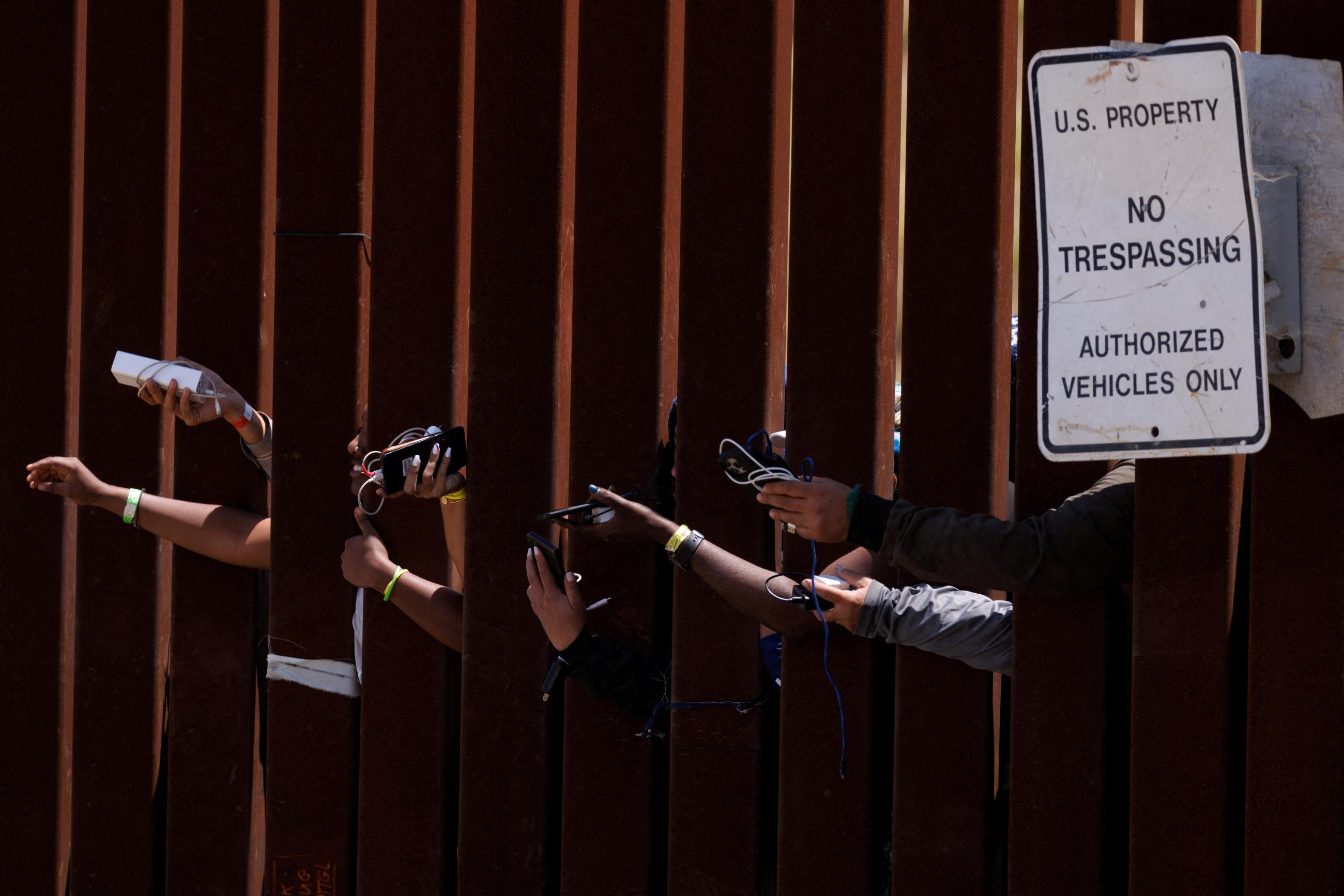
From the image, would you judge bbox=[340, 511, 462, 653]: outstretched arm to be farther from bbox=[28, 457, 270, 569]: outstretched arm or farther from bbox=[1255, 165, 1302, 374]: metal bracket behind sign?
bbox=[1255, 165, 1302, 374]: metal bracket behind sign

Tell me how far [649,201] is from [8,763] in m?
2.65

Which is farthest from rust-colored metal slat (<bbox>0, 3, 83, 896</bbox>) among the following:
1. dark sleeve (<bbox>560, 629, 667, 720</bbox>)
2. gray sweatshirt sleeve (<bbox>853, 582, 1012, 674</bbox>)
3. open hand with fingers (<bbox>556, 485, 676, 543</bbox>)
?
gray sweatshirt sleeve (<bbox>853, 582, 1012, 674</bbox>)

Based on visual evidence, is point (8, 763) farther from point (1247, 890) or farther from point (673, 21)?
point (1247, 890)

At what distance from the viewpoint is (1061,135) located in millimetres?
2393

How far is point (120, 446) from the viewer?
4.00 metres

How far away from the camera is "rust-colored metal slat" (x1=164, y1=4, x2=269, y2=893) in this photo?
3879 mm

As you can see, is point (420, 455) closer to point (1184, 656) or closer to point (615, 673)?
point (615, 673)

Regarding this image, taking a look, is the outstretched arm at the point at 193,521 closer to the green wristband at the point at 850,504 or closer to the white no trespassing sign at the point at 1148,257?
the green wristband at the point at 850,504

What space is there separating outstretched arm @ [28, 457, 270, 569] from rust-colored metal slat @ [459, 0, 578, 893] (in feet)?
2.26

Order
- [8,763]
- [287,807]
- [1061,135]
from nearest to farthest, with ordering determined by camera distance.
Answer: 1. [1061,135]
2. [287,807]
3. [8,763]

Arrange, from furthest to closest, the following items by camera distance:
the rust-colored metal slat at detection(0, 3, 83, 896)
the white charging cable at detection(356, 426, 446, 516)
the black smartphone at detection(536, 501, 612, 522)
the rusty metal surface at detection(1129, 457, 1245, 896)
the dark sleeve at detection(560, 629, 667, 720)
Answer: the rust-colored metal slat at detection(0, 3, 83, 896)
the white charging cable at detection(356, 426, 446, 516)
the dark sleeve at detection(560, 629, 667, 720)
the black smartphone at detection(536, 501, 612, 522)
the rusty metal surface at detection(1129, 457, 1245, 896)

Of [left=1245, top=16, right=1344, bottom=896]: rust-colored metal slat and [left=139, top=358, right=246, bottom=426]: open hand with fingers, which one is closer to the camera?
[left=1245, top=16, right=1344, bottom=896]: rust-colored metal slat

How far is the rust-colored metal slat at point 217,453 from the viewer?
388 centimetres

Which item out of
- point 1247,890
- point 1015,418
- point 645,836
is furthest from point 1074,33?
point 645,836
